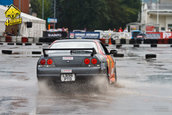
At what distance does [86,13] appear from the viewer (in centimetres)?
9656

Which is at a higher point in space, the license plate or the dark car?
the dark car

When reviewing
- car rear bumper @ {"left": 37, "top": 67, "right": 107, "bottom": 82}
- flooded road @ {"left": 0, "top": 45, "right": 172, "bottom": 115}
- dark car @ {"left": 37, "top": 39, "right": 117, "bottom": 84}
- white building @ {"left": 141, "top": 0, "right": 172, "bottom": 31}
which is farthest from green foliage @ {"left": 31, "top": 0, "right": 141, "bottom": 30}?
car rear bumper @ {"left": 37, "top": 67, "right": 107, "bottom": 82}

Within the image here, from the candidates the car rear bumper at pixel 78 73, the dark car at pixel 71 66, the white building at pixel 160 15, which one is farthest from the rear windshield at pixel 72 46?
the white building at pixel 160 15

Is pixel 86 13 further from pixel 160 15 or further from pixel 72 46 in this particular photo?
pixel 72 46

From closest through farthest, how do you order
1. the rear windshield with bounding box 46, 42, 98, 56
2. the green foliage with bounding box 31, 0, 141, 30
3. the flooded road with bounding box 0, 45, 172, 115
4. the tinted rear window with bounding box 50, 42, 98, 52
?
the flooded road with bounding box 0, 45, 172, 115, the rear windshield with bounding box 46, 42, 98, 56, the tinted rear window with bounding box 50, 42, 98, 52, the green foliage with bounding box 31, 0, 141, 30

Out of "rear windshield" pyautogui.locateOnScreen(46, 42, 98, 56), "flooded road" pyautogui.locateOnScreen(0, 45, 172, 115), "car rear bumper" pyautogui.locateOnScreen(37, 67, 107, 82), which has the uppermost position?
"rear windshield" pyautogui.locateOnScreen(46, 42, 98, 56)

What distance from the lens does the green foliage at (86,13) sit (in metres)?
97.4

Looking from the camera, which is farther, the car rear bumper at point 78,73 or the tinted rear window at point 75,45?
the tinted rear window at point 75,45

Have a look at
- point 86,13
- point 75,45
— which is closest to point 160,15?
point 86,13

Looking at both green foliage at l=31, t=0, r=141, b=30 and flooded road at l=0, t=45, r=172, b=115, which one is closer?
flooded road at l=0, t=45, r=172, b=115

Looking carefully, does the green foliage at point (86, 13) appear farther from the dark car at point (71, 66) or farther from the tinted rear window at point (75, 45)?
the dark car at point (71, 66)

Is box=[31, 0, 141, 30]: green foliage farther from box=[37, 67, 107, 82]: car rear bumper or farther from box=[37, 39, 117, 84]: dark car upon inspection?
box=[37, 67, 107, 82]: car rear bumper

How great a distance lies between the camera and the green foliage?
97.4 m

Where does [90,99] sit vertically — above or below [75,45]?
below
